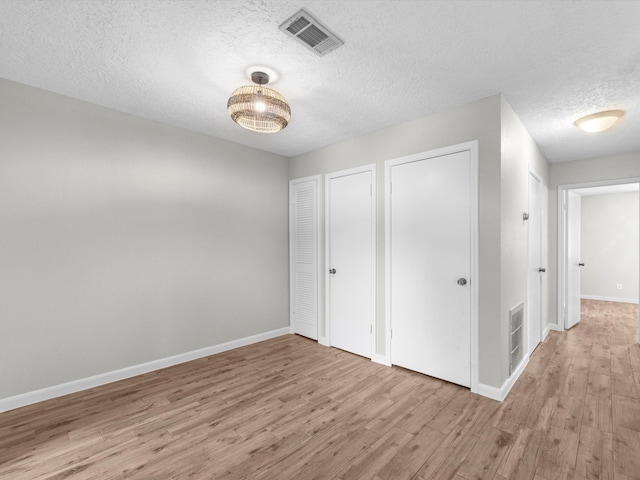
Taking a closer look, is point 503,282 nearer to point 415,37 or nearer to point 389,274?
point 389,274

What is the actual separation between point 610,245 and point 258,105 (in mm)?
8363

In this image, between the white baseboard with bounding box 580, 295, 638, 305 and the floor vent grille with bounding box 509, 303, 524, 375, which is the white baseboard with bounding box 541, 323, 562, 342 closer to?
the floor vent grille with bounding box 509, 303, 524, 375

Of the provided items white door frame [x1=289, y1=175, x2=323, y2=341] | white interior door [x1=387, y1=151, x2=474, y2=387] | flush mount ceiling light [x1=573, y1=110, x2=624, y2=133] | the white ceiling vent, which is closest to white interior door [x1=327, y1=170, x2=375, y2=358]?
white door frame [x1=289, y1=175, x2=323, y2=341]

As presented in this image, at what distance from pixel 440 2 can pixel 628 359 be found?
14.2 ft

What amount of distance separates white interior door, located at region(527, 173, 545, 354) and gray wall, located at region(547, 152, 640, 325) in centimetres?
84

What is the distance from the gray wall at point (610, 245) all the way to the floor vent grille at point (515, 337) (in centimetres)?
564

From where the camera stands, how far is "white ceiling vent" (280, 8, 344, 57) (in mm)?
1702

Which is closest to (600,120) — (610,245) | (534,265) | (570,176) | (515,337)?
(534,265)

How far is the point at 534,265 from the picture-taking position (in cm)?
362

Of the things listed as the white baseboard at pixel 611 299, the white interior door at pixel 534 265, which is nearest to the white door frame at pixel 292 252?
the white interior door at pixel 534 265

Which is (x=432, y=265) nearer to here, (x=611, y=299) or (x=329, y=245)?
(x=329, y=245)

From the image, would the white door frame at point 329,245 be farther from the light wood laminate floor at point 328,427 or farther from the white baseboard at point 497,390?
the white baseboard at point 497,390

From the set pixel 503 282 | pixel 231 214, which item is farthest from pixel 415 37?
pixel 231 214

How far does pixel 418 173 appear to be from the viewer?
3033 mm
